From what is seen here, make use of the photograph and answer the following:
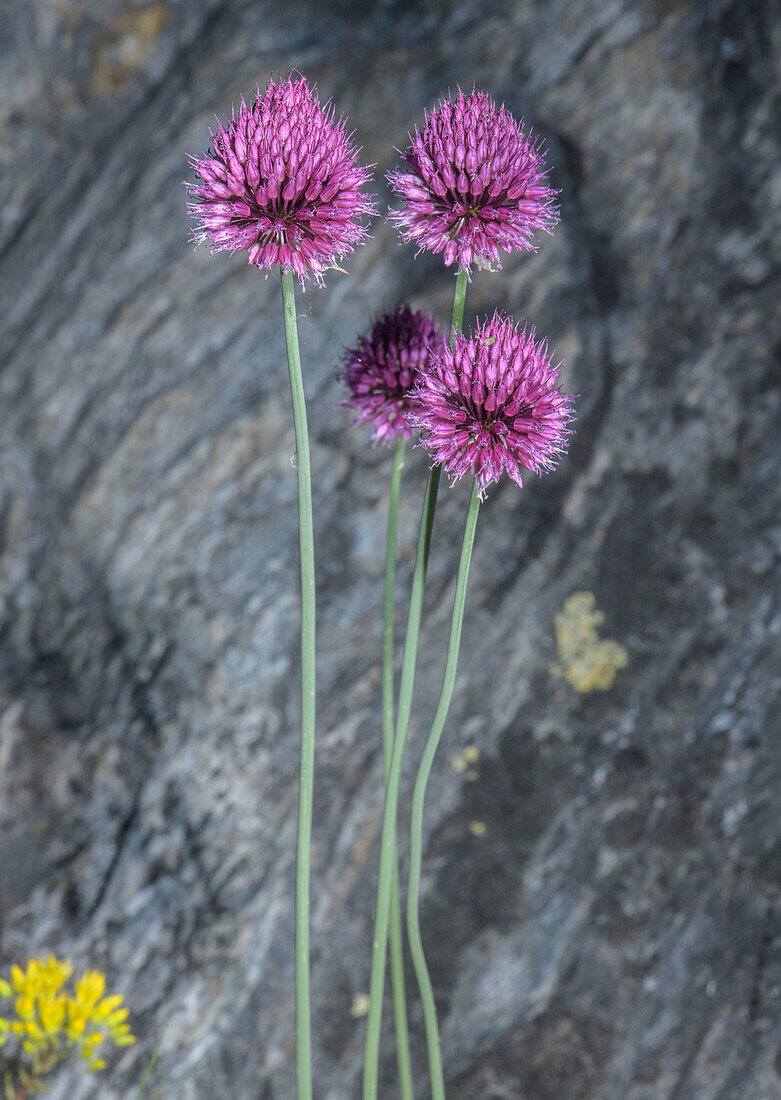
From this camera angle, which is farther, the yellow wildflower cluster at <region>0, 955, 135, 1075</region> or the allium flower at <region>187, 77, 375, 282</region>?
the yellow wildflower cluster at <region>0, 955, 135, 1075</region>

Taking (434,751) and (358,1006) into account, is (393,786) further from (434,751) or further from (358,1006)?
(358,1006)

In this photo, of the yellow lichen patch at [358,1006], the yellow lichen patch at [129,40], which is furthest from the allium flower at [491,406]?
the yellow lichen patch at [129,40]

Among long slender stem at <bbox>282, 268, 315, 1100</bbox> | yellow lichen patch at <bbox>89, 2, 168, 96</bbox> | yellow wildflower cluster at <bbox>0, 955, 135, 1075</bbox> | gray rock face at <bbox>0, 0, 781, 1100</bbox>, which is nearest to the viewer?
long slender stem at <bbox>282, 268, 315, 1100</bbox>

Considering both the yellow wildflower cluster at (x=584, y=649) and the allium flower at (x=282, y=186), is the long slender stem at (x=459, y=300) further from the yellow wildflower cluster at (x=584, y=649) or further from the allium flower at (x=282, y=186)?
the yellow wildflower cluster at (x=584, y=649)

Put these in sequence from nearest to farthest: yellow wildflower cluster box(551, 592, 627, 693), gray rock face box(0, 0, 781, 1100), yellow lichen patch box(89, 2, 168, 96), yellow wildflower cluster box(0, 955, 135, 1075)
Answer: yellow wildflower cluster box(0, 955, 135, 1075) < gray rock face box(0, 0, 781, 1100) < yellow wildflower cluster box(551, 592, 627, 693) < yellow lichen patch box(89, 2, 168, 96)

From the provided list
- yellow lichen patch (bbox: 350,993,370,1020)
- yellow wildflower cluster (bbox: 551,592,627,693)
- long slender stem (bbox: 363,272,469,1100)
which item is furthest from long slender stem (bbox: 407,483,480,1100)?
yellow wildflower cluster (bbox: 551,592,627,693)

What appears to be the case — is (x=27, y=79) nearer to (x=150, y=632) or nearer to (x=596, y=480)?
(x=150, y=632)

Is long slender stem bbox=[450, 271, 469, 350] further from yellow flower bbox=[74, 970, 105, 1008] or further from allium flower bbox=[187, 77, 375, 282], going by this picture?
A: yellow flower bbox=[74, 970, 105, 1008]
